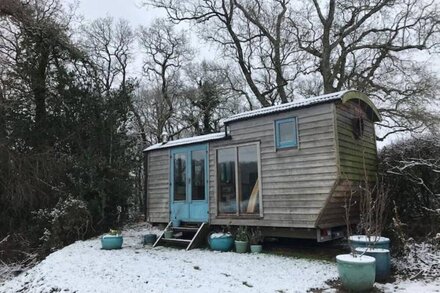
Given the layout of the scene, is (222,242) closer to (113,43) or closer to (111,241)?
(111,241)

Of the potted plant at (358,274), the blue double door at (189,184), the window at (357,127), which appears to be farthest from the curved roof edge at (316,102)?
the potted plant at (358,274)

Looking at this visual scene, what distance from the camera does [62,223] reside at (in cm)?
1177

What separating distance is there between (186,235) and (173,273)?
14.1 ft

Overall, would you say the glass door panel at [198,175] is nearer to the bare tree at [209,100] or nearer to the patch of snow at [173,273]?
the patch of snow at [173,273]

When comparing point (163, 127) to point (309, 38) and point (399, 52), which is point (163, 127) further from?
point (399, 52)

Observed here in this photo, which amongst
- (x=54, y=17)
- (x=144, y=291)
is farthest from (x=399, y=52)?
(x=144, y=291)

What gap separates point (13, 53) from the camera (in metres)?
13.6

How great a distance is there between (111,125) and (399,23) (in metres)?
13.4

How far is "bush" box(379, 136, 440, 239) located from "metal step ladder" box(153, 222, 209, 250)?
4.69 meters

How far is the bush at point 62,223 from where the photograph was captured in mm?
11406

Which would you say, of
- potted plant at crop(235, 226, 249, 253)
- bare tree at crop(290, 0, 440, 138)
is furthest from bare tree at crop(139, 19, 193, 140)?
potted plant at crop(235, 226, 249, 253)

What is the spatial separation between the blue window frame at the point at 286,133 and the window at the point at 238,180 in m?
0.67

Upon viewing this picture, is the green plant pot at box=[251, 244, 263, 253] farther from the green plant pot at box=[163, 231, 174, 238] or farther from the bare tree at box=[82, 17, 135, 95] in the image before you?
the bare tree at box=[82, 17, 135, 95]

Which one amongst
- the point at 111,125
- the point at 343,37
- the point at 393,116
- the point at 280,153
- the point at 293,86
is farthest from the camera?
the point at 293,86
